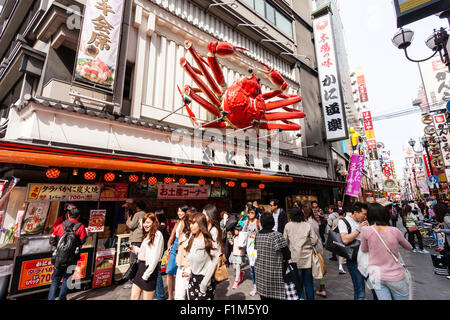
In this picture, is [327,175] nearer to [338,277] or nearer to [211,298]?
[338,277]

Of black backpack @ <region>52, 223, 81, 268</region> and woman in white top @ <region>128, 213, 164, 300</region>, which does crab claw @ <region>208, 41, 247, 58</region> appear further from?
black backpack @ <region>52, 223, 81, 268</region>

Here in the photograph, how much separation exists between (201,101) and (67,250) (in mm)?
6690

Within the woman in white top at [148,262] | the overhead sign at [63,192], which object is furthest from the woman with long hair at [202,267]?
the overhead sign at [63,192]

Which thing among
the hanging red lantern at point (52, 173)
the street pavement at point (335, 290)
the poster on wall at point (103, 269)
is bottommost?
the street pavement at point (335, 290)

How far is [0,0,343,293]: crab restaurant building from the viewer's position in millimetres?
5574

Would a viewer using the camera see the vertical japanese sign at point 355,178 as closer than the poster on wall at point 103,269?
No

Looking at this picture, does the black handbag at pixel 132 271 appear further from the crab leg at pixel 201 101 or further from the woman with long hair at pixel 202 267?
the crab leg at pixel 201 101

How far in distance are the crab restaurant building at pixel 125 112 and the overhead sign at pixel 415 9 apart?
5.13 metres

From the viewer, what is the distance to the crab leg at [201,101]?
824 centimetres

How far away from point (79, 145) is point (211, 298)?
17.7 feet

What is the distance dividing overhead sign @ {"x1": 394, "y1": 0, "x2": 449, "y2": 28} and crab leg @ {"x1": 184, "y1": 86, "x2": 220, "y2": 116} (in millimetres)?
6626

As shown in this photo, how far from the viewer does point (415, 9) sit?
16.6 ft

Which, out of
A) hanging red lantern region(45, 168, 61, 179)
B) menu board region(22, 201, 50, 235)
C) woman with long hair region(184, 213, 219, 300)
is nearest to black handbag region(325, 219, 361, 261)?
woman with long hair region(184, 213, 219, 300)
